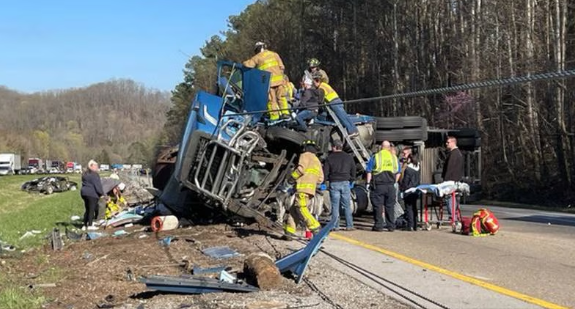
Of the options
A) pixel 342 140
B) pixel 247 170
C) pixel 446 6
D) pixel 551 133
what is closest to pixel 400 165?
pixel 342 140

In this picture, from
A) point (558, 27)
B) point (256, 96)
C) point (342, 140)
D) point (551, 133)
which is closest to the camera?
point (256, 96)

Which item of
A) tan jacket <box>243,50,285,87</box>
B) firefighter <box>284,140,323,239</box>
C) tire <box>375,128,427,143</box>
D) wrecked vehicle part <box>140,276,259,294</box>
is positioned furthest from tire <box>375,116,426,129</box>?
wrecked vehicle part <box>140,276,259,294</box>

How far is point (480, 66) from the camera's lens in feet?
109

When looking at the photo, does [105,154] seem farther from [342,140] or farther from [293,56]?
[342,140]

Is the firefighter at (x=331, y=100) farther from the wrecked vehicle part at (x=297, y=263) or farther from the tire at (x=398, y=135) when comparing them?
the wrecked vehicle part at (x=297, y=263)

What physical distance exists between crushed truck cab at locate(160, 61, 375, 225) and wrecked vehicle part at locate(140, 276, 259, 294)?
451 cm

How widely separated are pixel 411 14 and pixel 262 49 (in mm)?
31740

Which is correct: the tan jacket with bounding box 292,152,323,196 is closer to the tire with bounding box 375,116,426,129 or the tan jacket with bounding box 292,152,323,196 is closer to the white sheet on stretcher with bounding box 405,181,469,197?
the white sheet on stretcher with bounding box 405,181,469,197

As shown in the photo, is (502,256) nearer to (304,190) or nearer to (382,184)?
(304,190)

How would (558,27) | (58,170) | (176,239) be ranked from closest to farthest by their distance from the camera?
1. (176,239)
2. (558,27)
3. (58,170)

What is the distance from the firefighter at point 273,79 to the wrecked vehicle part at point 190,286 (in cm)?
582

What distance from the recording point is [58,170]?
A: 151m

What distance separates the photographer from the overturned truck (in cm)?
1134

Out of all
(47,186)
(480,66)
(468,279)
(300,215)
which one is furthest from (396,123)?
(47,186)
